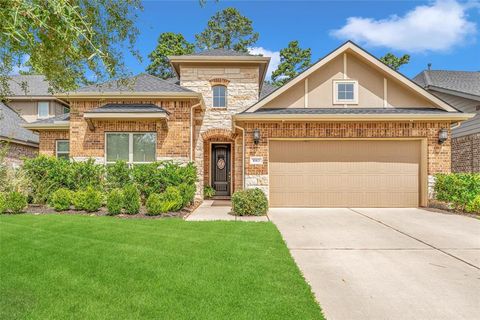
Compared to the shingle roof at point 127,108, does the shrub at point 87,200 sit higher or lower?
lower

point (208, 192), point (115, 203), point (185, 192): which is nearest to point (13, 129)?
point (208, 192)

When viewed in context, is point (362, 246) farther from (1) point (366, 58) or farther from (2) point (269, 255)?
(1) point (366, 58)

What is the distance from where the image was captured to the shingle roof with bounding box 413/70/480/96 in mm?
17770

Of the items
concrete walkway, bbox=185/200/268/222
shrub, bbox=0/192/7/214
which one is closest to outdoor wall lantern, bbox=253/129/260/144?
concrete walkway, bbox=185/200/268/222

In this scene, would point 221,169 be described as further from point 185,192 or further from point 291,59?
point 291,59

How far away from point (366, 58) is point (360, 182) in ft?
14.8

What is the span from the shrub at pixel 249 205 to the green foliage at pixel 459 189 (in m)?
6.05

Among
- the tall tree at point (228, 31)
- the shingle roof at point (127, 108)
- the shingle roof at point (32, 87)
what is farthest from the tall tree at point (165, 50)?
the shingle roof at point (127, 108)

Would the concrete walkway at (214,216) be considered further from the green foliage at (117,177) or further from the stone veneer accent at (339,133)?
the green foliage at (117,177)

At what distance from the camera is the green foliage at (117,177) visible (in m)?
10.7

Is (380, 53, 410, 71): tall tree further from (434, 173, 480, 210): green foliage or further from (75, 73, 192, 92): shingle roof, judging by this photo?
(75, 73, 192, 92): shingle roof

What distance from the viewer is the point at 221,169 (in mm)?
15492

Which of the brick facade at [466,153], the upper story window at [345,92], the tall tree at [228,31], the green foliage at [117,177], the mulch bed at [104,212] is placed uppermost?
the tall tree at [228,31]

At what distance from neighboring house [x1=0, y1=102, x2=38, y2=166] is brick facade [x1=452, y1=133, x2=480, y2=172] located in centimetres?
2159
